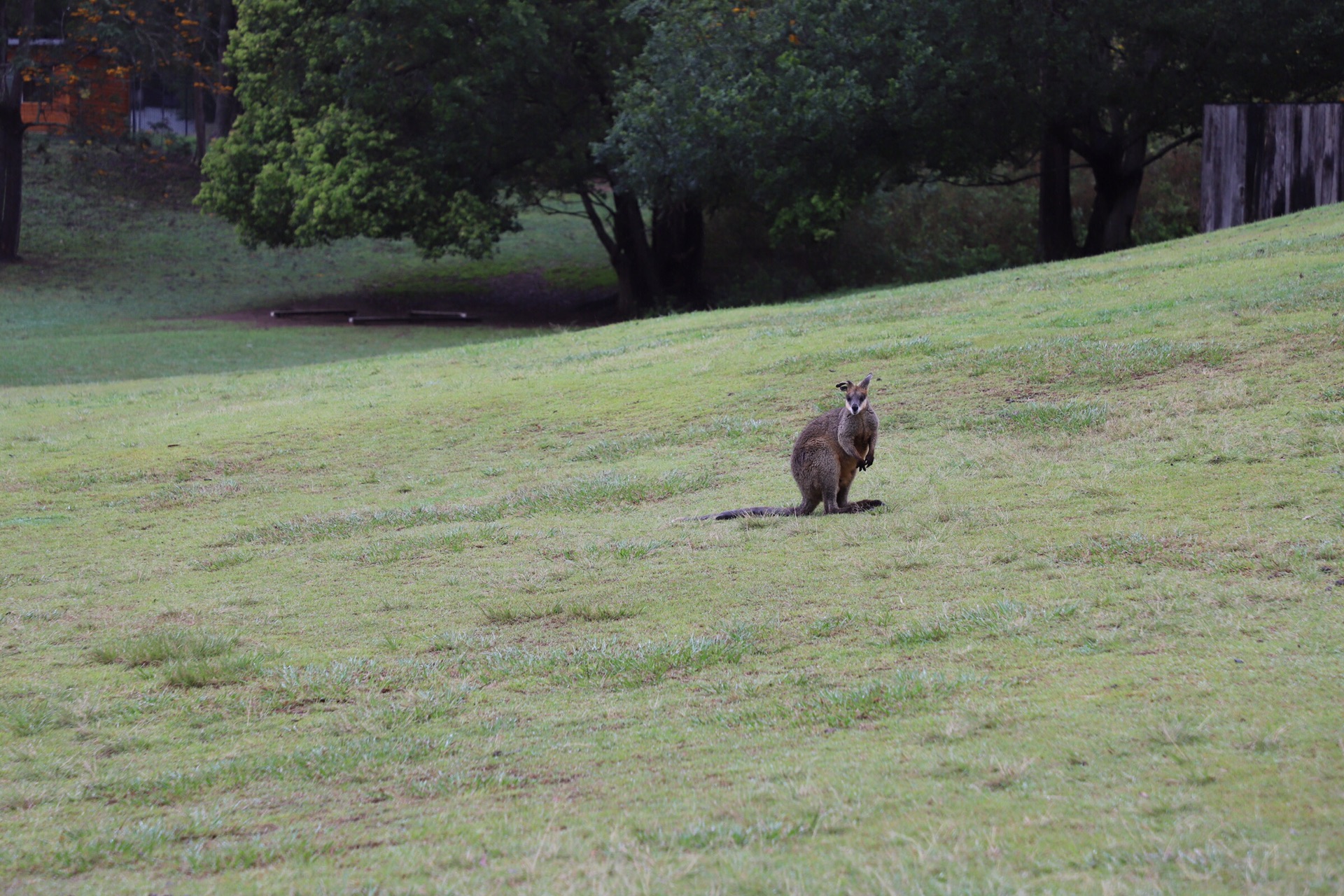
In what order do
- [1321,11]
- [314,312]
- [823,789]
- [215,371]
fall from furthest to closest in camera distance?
[314,312]
[215,371]
[1321,11]
[823,789]

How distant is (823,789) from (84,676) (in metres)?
4.42

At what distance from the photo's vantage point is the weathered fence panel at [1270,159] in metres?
25.0

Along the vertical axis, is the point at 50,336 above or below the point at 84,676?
above

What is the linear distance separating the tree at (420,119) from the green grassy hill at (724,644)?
19.4 meters

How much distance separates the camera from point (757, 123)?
28484 millimetres

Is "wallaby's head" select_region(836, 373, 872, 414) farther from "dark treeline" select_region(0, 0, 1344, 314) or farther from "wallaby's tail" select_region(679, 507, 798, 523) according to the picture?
"dark treeline" select_region(0, 0, 1344, 314)

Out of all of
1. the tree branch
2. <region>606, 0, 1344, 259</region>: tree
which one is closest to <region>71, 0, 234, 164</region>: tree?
the tree branch

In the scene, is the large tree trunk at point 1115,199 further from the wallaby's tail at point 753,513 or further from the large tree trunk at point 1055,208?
the wallaby's tail at point 753,513

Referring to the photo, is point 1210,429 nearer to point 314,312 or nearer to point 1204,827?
point 1204,827

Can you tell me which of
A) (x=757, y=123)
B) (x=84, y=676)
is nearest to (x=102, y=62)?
(x=757, y=123)

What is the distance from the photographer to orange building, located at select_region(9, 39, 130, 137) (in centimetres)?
4208

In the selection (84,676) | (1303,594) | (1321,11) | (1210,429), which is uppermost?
(1321,11)

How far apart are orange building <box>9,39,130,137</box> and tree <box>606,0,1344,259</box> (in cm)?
2125

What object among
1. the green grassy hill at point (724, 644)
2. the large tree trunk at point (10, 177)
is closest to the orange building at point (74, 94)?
the large tree trunk at point (10, 177)
